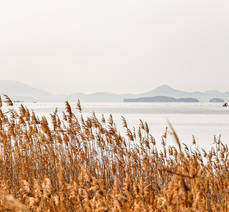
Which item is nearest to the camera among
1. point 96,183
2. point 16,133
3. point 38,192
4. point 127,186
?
point 96,183

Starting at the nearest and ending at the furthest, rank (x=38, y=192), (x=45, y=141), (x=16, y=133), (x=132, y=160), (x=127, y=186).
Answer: (x=127, y=186)
(x=38, y=192)
(x=132, y=160)
(x=45, y=141)
(x=16, y=133)

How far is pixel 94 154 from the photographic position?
6148mm

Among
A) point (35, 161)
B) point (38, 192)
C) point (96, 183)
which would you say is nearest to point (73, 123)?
point (35, 161)

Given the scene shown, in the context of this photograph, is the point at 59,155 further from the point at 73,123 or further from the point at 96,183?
the point at 96,183

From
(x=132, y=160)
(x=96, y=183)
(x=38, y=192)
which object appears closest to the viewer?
(x=96, y=183)

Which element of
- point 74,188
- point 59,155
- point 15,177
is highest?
point 74,188

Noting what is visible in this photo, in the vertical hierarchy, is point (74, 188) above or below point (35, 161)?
above

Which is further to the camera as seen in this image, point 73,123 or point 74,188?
point 73,123

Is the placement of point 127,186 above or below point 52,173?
above

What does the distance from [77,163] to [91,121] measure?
0.85 metres

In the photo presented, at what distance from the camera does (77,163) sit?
19.7 feet

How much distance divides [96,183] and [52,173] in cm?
348

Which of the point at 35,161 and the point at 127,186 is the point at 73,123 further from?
the point at 127,186

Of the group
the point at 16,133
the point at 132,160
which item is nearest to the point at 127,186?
the point at 132,160
